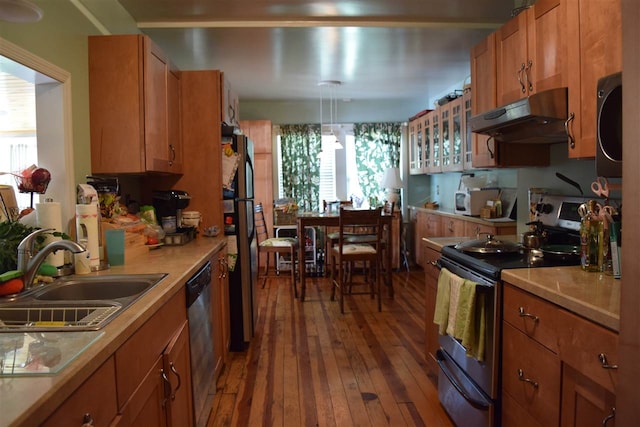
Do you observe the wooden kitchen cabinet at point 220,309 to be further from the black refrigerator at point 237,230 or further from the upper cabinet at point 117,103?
the upper cabinet at point 117,103

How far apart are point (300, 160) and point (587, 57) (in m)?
4.57

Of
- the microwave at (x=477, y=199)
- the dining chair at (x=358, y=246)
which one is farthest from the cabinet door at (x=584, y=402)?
the microwave at (x=477, y=199)

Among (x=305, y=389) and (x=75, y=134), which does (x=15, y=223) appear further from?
(x=305, y=389)

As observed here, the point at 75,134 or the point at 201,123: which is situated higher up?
the point at 201,123

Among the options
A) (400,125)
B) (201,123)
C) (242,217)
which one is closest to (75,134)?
(201,123)

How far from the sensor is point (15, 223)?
1.59 m

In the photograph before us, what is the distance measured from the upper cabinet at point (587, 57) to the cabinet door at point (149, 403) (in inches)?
69.0

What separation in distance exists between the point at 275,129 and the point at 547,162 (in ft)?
13.8

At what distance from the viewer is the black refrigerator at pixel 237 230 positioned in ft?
9.67

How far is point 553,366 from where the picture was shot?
1303 mm

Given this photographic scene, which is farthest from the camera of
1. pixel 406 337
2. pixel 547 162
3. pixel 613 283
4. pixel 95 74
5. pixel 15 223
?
pixel 406 337

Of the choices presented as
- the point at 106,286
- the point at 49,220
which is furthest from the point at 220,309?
the point at 49,220

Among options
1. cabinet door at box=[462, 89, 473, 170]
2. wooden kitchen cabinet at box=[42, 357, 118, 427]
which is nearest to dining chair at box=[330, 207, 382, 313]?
cabinet door at box=[462, 89, 473, 170]

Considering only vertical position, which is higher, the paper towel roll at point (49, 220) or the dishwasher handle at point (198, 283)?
the paper towel roll at point (49, 220)
